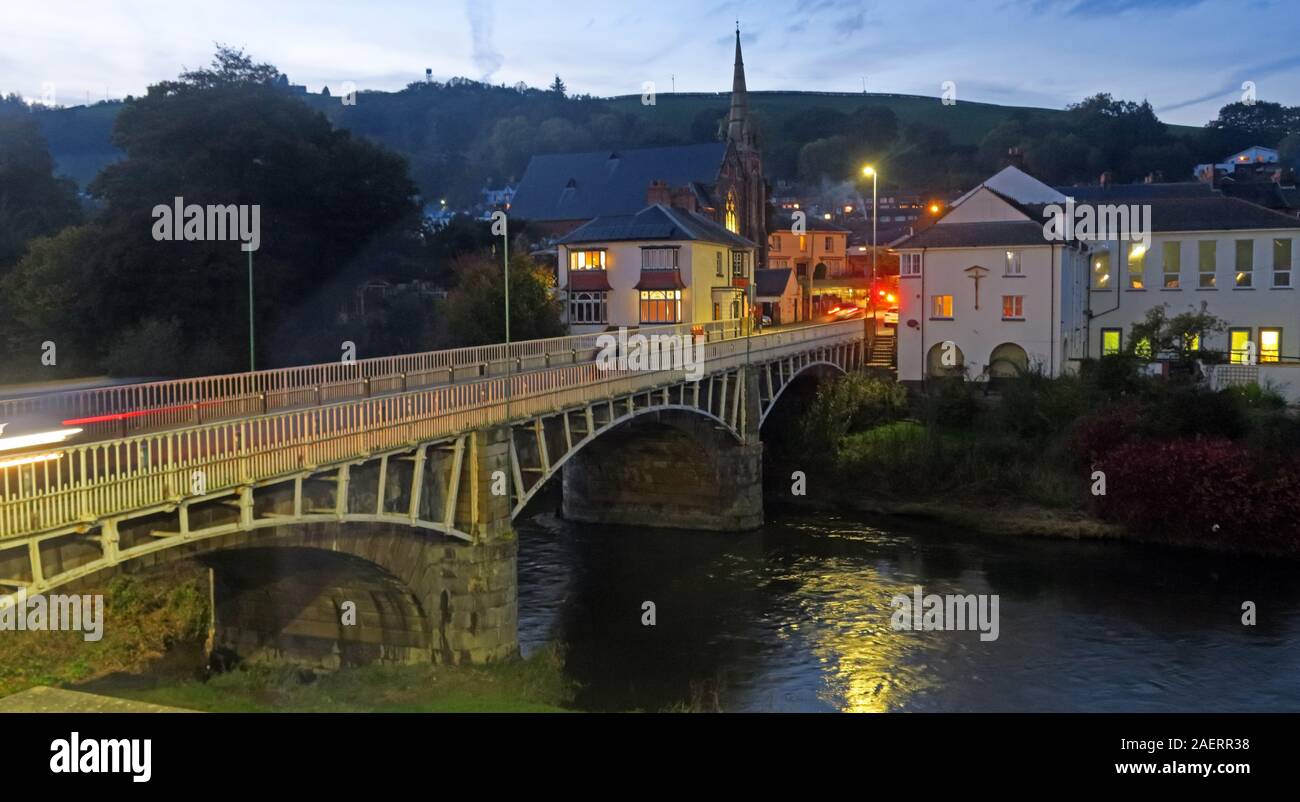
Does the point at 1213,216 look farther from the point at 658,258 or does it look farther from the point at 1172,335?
the point at 658,258

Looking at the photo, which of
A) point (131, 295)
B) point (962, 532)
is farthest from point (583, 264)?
point (962, 532)

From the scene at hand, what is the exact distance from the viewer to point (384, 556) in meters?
26.0

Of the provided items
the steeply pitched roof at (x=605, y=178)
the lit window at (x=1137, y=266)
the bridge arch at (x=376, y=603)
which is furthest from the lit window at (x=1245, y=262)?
the steeply pitched roof at (x=605, y=178)

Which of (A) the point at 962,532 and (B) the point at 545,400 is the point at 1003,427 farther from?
(B) the point at 545,400

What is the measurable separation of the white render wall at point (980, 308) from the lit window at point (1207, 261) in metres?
7.82

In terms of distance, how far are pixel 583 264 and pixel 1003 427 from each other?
2738 centimetres

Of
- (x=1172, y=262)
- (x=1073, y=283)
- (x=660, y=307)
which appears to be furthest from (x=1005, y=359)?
(x=660, y=307)

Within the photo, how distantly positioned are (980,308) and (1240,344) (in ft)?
43.4

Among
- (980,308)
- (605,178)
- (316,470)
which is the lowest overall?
(316,470)

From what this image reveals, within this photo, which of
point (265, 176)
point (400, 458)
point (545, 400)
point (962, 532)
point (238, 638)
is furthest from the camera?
point (265, 176)

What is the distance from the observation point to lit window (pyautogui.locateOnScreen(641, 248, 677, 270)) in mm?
67125

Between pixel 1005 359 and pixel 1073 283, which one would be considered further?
pixel 1073 283

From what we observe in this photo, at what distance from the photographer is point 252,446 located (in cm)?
2005

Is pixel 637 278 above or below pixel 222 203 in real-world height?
below
